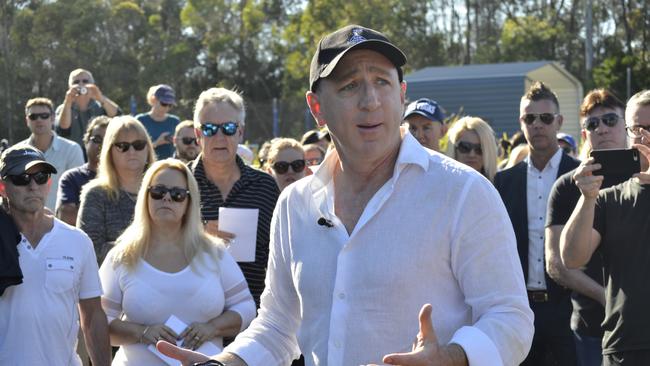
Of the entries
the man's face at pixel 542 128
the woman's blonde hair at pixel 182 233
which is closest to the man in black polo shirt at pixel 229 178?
the woman's blonde hair at pixel 182 233

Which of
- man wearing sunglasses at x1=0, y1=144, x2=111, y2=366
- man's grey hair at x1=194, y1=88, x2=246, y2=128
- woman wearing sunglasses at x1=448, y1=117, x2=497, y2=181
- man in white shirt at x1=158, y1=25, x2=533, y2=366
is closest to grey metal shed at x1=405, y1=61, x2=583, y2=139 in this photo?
woman wearing sunglasses at x1=448, y1=117, x2=497, y2=181

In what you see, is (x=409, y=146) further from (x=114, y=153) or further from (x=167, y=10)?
(x=167, y=10)

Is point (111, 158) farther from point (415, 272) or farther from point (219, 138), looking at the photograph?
point (415, 272)

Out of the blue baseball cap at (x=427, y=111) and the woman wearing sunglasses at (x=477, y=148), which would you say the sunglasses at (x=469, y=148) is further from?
the blue baseball cap at (x=427, y=111)

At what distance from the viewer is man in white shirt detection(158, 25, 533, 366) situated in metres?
2.89

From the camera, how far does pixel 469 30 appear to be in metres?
64.7

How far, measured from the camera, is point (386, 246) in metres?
3.00

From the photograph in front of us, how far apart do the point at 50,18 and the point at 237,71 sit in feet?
36.0

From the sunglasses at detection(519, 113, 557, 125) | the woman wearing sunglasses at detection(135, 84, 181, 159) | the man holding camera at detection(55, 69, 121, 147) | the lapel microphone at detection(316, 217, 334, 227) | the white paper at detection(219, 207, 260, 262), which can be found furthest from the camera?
the man holding camera at detection(55, 69, 121, 147)

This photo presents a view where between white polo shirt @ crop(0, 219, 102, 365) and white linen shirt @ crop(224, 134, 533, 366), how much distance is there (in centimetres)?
287

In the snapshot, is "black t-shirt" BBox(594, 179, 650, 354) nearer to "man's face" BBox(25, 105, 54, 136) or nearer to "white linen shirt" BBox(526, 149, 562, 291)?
"white linen shirt" BBox(526, 149, 562, 291)

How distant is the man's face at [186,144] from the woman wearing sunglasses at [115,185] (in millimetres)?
1978

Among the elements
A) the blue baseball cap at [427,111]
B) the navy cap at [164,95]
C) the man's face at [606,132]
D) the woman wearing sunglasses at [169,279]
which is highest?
the navy cap at [164,95]

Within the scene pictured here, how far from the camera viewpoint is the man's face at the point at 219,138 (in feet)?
22.0
